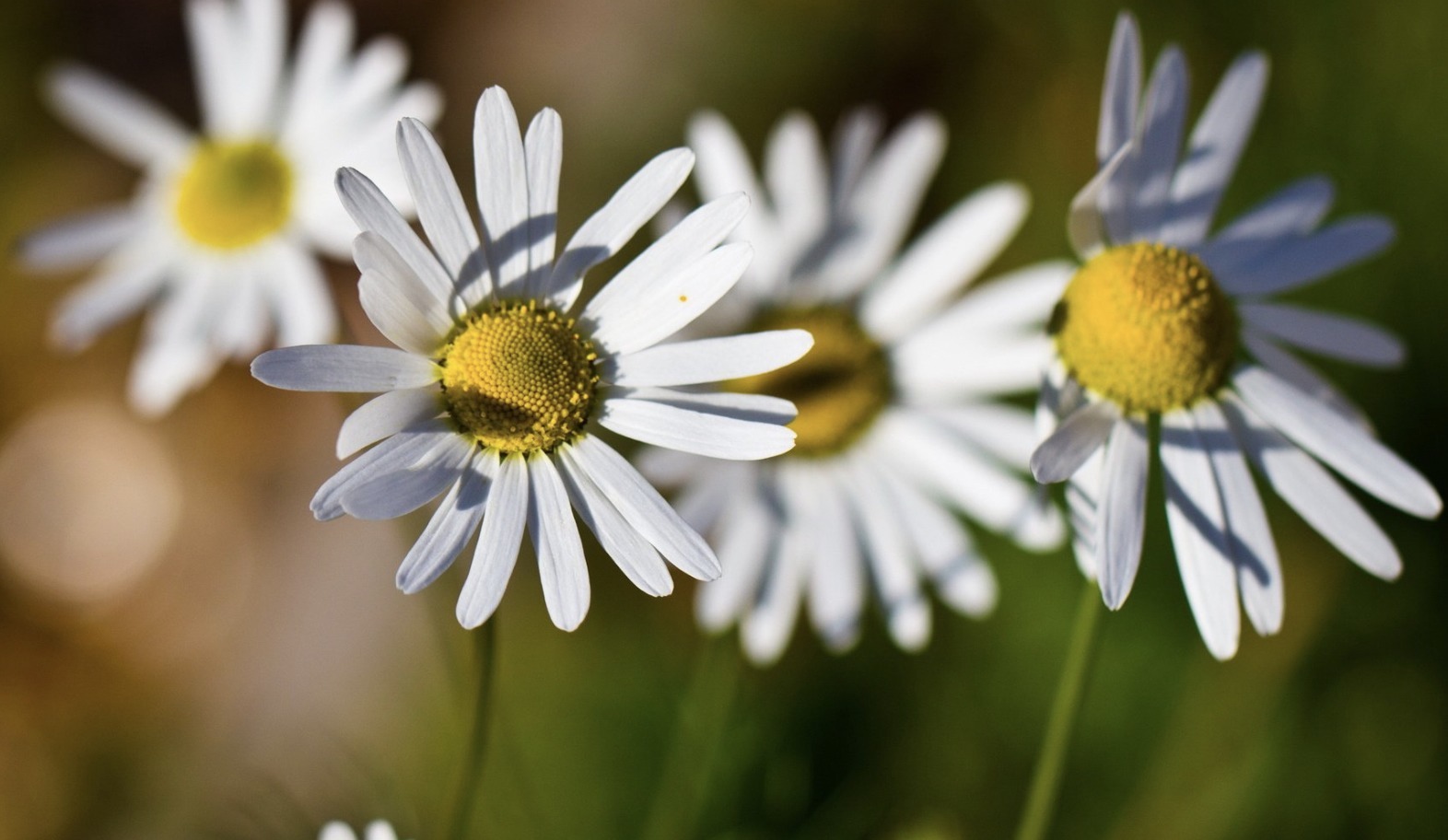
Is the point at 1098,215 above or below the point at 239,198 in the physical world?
below

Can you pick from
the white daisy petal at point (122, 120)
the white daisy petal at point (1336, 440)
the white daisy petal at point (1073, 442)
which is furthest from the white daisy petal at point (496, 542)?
the white daisy petal at point (122, 120)

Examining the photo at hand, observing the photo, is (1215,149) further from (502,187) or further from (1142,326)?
(502,187)

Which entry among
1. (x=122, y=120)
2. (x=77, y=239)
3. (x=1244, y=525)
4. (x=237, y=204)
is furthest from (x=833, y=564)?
(x=122, y=120)

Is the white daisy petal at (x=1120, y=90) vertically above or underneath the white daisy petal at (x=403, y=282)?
above

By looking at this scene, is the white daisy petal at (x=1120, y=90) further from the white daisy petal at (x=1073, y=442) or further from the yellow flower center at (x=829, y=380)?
the yellow flower center at (x=829, y=380)

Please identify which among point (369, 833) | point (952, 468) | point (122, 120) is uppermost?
point (122, 120)

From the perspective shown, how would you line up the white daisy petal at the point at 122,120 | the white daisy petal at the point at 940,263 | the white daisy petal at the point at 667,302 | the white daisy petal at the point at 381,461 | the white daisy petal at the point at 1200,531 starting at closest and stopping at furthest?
1. the white daisy petal at the point at 381,461
2. the white daisy petal at the point at 667,302
3. the white daisy petal at the point at 1200,531
4. the white daisy petal at the point at 940,263
5. the white daisy petal at the point at 122,120
